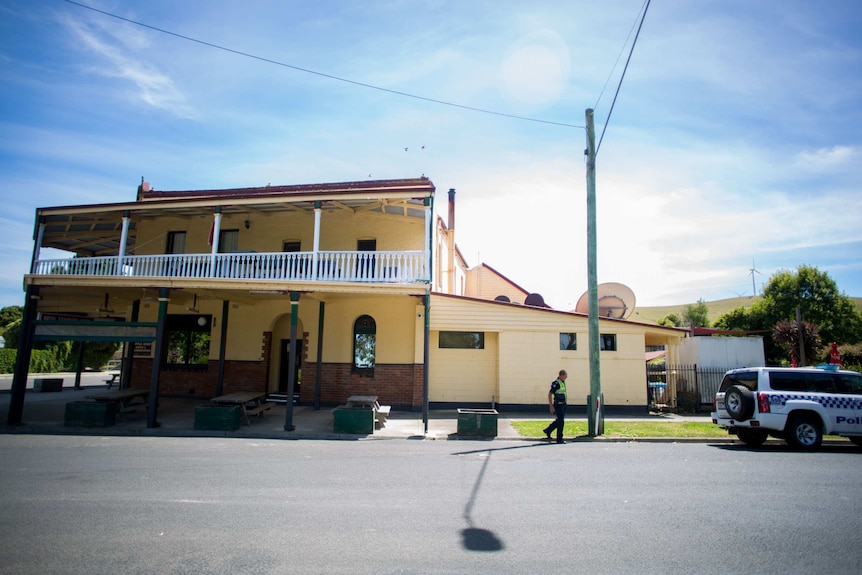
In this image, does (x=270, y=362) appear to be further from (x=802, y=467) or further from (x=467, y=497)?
(x=802, y=467)

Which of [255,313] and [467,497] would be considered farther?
[255,313]

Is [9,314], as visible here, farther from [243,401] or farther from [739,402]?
[739,402]

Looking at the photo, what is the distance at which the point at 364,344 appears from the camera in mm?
17453

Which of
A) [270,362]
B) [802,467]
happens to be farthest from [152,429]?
[802,467]

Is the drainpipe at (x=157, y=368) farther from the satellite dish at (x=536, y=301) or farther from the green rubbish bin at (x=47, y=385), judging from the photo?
the satellite dish at (x=536, y=301)

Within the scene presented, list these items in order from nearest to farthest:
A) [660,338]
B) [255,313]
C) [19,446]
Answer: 1. [19,446]
2. [255,313]
3. [660,338]

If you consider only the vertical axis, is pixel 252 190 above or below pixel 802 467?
above

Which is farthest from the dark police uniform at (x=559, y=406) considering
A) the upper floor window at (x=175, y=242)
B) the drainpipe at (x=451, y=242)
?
the upper floor window at (x=175, y=242)

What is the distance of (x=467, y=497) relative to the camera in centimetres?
655

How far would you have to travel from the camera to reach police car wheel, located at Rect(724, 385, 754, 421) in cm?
1062

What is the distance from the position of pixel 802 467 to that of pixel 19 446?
14637 mm

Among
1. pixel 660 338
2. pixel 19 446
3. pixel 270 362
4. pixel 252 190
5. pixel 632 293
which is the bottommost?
pixel 19 446

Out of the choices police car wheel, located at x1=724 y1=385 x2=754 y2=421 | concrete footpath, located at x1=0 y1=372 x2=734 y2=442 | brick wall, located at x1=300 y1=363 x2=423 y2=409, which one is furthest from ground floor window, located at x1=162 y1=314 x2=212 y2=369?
police car wheel, located at x1=724 y1=385 x2=754 y2=421

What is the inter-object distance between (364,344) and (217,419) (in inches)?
236
